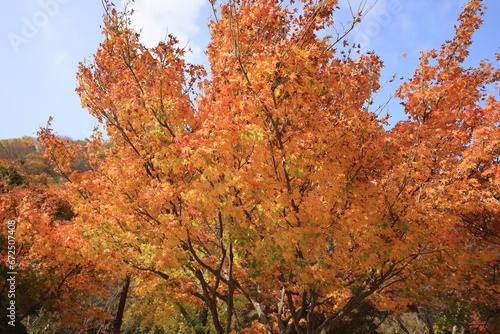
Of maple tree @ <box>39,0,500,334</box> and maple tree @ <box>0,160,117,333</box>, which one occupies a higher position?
maple tree @ <box>39,0,500,334</box>

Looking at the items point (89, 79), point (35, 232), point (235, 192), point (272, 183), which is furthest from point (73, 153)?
point (272, 183)

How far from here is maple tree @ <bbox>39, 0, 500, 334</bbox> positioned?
15.8 ft

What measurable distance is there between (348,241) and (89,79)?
6.94m

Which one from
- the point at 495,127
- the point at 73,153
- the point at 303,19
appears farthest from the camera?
the point at 73,153

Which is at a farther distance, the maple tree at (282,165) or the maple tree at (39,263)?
the maple tree at (39,263)

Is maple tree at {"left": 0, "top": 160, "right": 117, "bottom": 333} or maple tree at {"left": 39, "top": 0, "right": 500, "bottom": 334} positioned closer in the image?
maple tree at {"left": 39, "top": 0, "right": 500, "bottom": 334}

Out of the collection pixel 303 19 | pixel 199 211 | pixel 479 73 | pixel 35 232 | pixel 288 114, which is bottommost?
pixel 35 232

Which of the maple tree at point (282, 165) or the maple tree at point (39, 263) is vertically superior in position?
the maple tree at point (282, 165)

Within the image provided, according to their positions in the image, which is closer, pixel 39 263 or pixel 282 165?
pixel 282 165

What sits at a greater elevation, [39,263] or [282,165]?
[282,165]

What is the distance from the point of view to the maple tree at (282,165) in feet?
15.8

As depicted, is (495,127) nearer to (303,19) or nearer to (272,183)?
(303,19)

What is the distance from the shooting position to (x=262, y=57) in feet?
14.8

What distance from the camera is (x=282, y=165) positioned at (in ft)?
16.9
